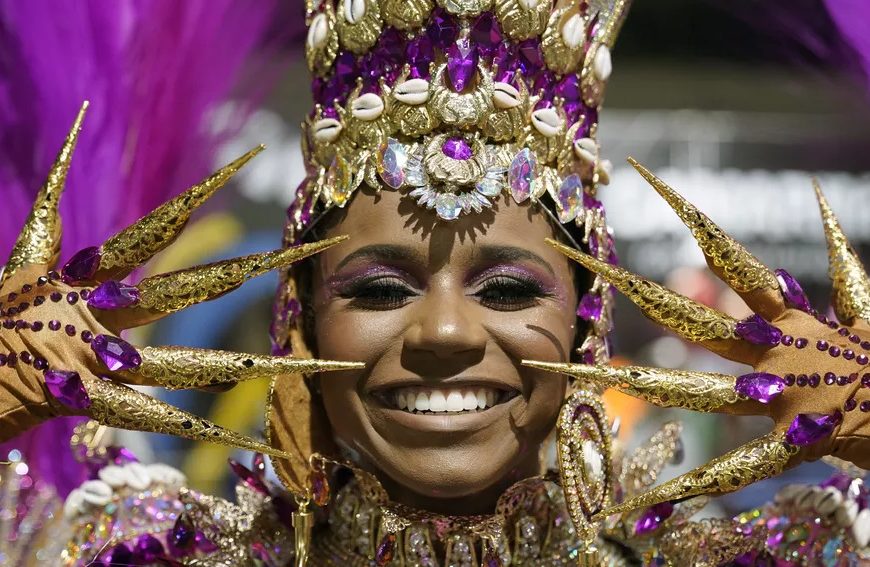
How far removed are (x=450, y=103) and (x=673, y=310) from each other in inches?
18.4

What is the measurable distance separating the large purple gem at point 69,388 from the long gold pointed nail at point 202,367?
0.24 feet

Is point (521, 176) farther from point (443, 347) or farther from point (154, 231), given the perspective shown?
point (154, 231)

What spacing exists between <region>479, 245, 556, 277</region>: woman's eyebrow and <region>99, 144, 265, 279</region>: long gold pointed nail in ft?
1.23

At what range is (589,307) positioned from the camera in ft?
6.50

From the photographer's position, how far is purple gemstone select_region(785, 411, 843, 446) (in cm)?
162

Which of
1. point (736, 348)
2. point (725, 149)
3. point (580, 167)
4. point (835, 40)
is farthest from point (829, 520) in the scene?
point (725, 149)

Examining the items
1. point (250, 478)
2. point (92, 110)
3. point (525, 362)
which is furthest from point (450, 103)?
point (92, 110)

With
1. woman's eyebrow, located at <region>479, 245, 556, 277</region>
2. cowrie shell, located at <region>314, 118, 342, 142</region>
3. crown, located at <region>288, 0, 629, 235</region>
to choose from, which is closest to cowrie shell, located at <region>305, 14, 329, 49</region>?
crown, located at <region>288, 0, 629, 235</region>

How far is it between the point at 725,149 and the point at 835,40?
10.1 ft

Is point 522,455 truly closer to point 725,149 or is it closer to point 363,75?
point 363,75

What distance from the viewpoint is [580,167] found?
6.59 feet

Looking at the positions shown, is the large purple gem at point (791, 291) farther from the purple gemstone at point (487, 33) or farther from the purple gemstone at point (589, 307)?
the purple gemstone at point (487, 33)

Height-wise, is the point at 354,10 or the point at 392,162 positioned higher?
the point at 354,10

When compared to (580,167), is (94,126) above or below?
above
